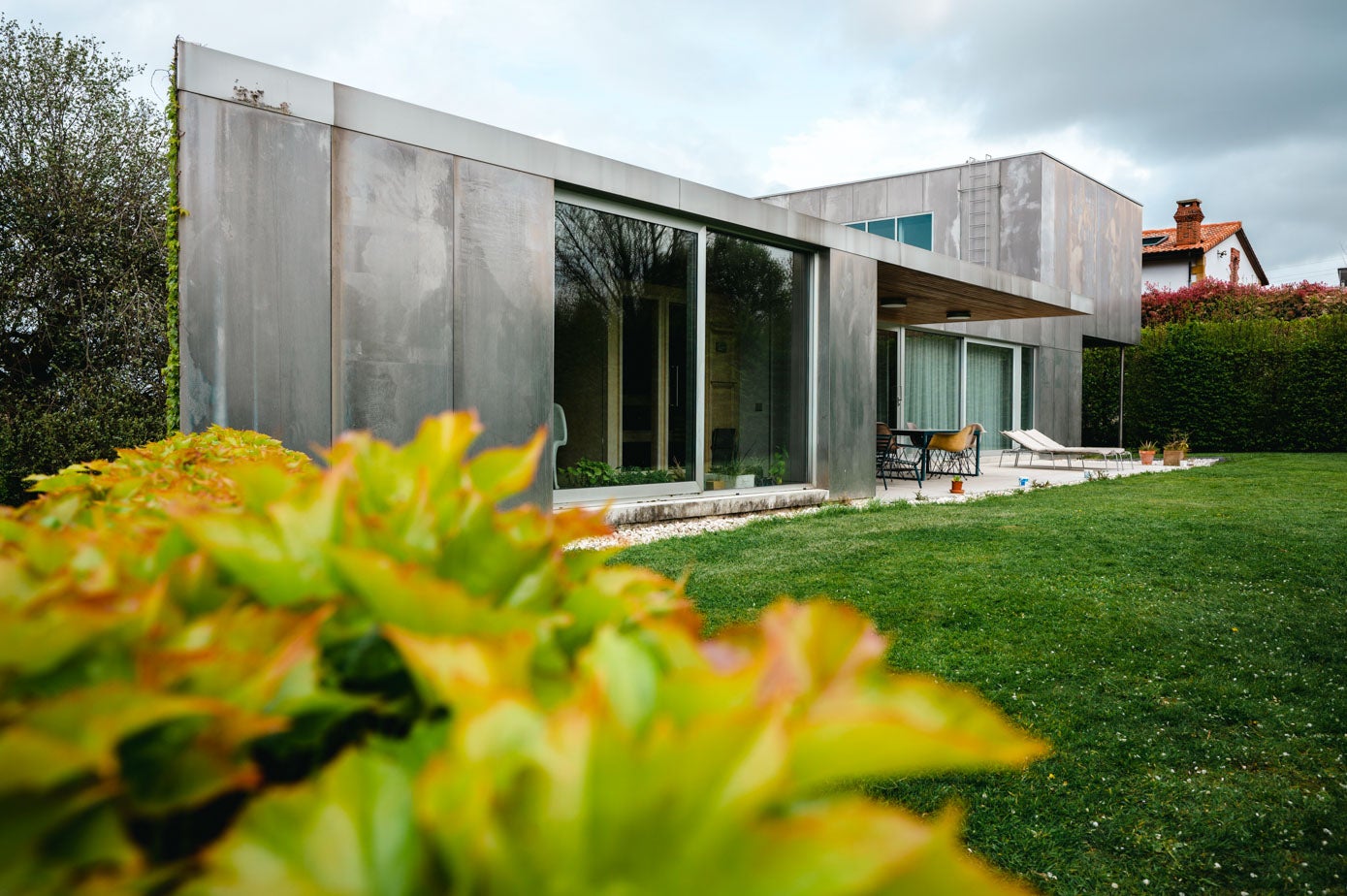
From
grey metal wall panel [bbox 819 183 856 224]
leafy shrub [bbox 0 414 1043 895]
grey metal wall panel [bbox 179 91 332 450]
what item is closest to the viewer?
leafy shrub [bbox 0 414 1043 895]

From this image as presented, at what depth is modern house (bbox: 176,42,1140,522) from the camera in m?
5.37

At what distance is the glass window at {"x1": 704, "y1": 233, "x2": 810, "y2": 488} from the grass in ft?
3.96

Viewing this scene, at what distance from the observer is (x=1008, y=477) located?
1364 centimetres

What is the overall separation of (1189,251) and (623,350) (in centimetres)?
3703

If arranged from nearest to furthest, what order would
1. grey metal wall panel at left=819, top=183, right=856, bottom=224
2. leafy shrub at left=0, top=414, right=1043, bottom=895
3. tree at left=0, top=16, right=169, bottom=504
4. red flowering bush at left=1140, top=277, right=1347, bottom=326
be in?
leafy shrub at left=0, top=414, right=1043, bottom=895
tree at left=0, top=16, right=169, bottom=504
grey metal wall panel at left=819, top=183, right=856, bottom=224
red flowering bush at left=1140, top=277, right=1347, bottom=326

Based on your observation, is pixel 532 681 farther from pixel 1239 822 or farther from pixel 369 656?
pixel 1239 822

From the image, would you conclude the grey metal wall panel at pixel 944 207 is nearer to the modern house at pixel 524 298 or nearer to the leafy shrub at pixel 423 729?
the modern house at pixel 524 298

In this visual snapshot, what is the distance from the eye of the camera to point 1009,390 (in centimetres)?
1812

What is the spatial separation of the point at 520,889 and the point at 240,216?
603cm

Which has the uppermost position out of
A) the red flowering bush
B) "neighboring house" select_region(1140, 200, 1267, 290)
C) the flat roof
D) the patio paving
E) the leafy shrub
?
"neighboring house" select_region(1140, 200, 1267, 290)

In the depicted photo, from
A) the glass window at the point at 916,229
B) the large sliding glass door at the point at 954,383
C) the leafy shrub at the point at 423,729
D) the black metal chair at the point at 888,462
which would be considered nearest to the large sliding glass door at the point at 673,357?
the black metal chair at the point at 888,462

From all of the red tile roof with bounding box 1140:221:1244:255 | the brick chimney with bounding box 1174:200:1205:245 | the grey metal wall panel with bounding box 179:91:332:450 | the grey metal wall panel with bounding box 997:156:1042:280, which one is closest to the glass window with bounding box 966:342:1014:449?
the grey metal wall panel with bounding box 997:156:1042:280

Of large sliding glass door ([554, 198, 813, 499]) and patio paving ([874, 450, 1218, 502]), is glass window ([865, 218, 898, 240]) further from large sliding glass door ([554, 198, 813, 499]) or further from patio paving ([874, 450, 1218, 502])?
large sliding glass door ([554, 198, 813, 499])

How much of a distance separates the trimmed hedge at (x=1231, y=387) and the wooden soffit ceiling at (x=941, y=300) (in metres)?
8.58
